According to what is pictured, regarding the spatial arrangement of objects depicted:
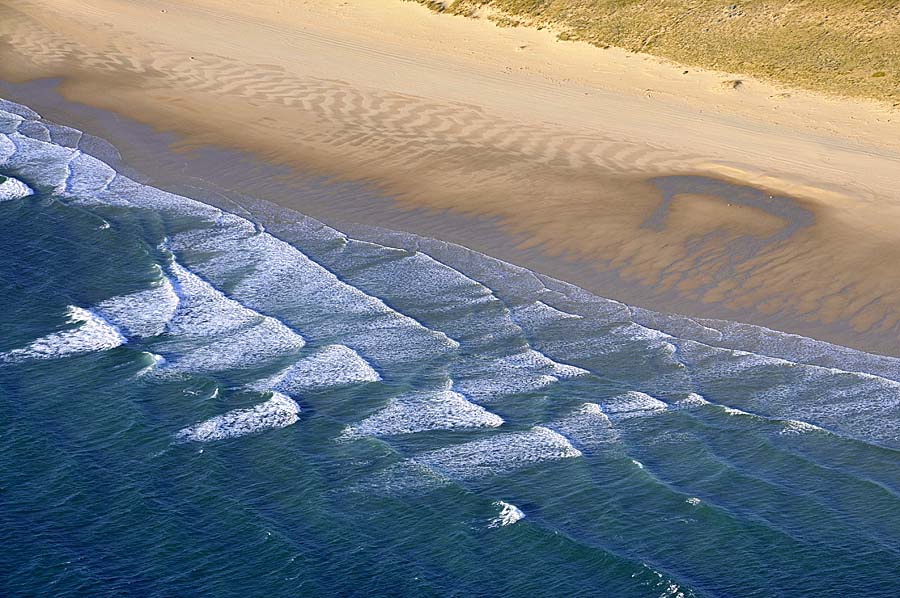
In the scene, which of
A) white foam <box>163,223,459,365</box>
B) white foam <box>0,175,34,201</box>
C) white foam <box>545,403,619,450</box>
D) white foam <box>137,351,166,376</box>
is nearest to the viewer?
white foam <box>545,403,619,450</box>

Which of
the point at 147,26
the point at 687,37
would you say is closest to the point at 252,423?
the point at 687,37

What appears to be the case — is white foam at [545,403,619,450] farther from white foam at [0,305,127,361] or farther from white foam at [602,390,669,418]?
white foam at [0,305,127,361]

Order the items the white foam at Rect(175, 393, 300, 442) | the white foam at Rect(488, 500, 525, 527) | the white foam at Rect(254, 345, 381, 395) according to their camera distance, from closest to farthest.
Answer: the white foam at Rect(488, 500, 525, 527)
the white foam at Rect(175, 393, 300, 442)
the white foam at Rect(254, 345, 381, 395)

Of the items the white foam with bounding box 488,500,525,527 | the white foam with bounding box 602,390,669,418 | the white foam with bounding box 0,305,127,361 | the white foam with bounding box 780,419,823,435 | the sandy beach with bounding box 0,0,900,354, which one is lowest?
the white foam with bounding box 0,305,127,361

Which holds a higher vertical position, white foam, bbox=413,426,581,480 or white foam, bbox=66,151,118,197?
white foam, bbox=413,426,581,480

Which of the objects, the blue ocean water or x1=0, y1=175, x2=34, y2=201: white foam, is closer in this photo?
the blue ocean water

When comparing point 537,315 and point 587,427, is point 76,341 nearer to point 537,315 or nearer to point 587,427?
point 537,315

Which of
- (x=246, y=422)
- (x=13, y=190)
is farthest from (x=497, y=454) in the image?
(x=13, y=190)

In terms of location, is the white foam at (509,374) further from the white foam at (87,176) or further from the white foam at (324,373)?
the white foam at (87,176)

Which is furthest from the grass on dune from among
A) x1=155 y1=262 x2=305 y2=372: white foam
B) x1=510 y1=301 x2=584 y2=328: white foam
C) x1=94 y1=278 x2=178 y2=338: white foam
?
x1=94 y1=278 x2=178 y2=338: white foam
